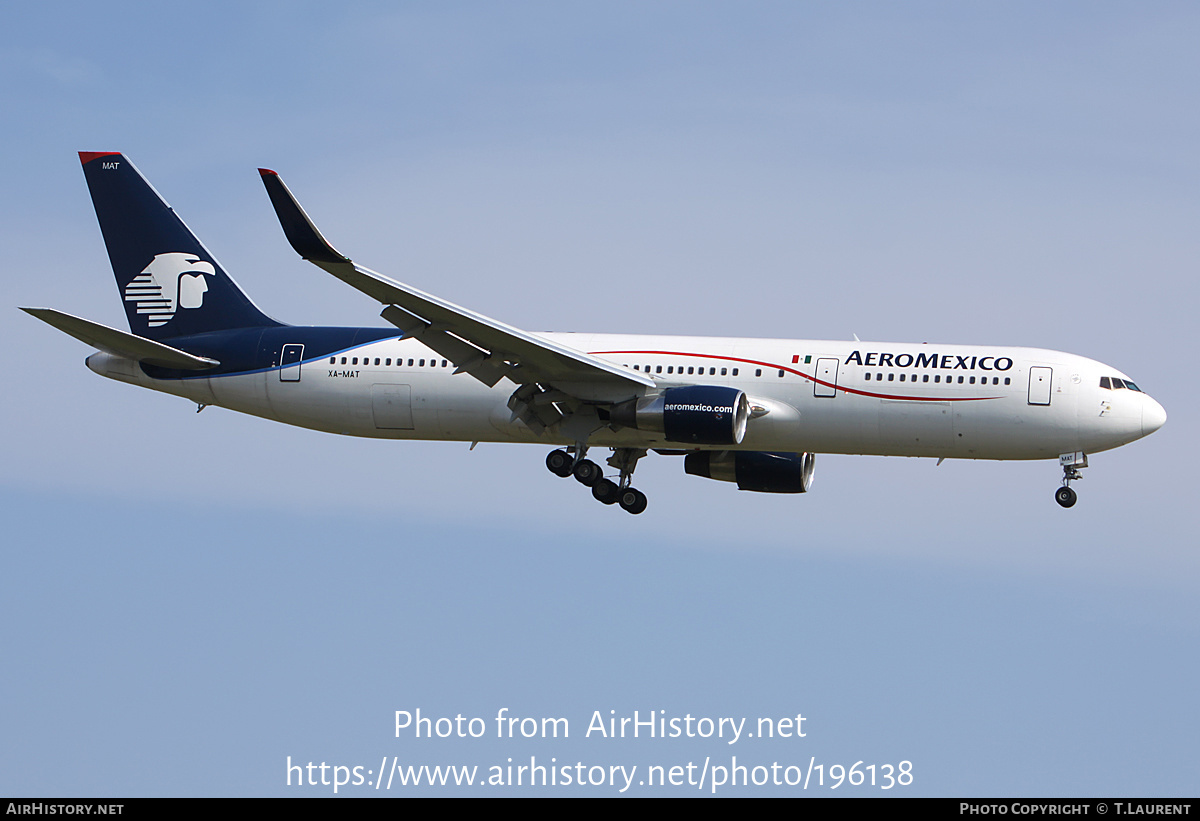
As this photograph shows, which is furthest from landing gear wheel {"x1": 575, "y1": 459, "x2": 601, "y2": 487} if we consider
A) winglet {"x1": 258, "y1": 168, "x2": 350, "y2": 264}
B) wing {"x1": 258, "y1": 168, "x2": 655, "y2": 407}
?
winglet {"x1": 258, "y1": 168, "x2": 350, "y2": 264}

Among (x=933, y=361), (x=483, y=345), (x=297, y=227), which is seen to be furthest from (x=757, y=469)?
(x=297, y=227)

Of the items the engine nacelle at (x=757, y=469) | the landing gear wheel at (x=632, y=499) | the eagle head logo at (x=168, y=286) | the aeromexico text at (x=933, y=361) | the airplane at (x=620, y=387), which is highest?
the eagle head logo at (x=168, y=286)

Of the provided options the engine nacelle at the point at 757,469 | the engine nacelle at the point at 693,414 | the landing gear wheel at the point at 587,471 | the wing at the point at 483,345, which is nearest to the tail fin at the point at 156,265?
the wing at the point at 483,345

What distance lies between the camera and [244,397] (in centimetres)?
4294

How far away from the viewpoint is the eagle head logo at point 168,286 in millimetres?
44781

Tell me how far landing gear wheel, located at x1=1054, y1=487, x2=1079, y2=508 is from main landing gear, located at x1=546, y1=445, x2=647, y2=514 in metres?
11.4

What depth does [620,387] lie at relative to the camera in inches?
1554

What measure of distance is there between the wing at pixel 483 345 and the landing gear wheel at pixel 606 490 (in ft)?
12.6

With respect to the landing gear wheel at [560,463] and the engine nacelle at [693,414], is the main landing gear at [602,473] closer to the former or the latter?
the landing gear wheel at [560,463]

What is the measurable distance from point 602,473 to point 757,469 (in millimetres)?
4543

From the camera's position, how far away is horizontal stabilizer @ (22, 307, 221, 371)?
40.4 m

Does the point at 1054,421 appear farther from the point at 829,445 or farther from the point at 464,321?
the point at 464,321

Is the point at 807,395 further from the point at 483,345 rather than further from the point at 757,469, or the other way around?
the point at 483,345

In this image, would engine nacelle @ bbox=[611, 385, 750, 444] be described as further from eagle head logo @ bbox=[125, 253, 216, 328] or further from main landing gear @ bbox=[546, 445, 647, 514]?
eagle head logo @ bbox=[125, 253, 216, 328]
